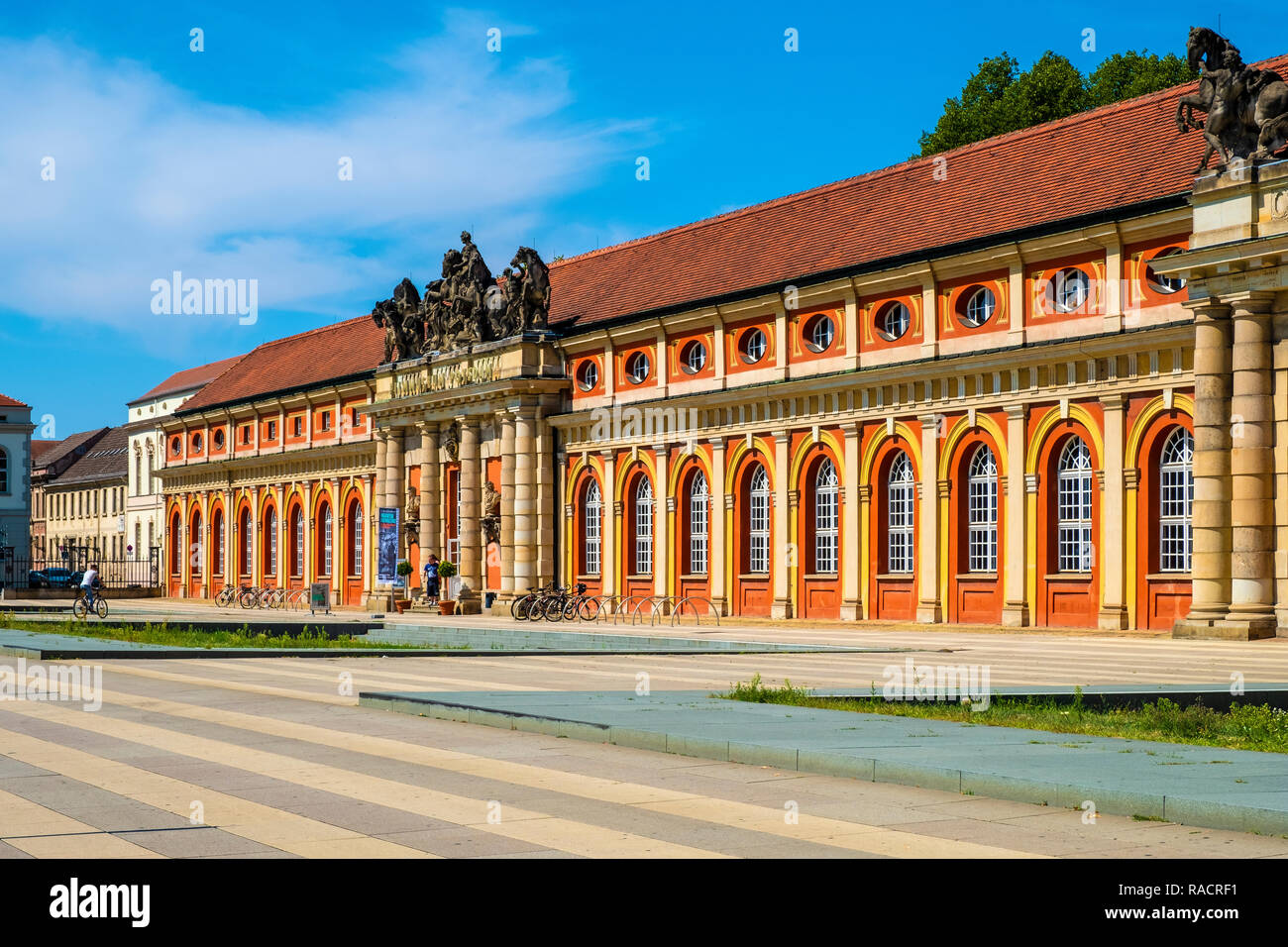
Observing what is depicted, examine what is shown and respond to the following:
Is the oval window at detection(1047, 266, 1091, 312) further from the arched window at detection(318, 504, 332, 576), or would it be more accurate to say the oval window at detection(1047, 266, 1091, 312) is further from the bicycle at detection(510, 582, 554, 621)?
the arched window at detection(318, 504, 332, 576)

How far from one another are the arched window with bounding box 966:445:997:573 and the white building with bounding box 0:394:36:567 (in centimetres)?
8273

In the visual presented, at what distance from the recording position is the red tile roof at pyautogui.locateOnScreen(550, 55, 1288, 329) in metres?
36.0

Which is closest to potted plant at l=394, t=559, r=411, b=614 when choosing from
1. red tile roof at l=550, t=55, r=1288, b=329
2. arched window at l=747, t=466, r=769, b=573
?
red tile roof at l=550, t=55, r=1288, b=329

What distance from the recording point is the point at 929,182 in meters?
43.1

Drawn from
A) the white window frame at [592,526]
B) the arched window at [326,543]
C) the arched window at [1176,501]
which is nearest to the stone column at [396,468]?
the arched window at [326,543]

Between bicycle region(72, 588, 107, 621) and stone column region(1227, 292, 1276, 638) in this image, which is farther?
bicycle region(72, 588, 107, 621)

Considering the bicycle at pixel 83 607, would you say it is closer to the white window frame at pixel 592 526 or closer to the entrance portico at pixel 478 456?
the entrance portico at pixel 478 456

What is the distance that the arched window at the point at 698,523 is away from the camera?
47.2 metres

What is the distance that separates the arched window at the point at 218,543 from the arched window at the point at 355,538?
1364 cm

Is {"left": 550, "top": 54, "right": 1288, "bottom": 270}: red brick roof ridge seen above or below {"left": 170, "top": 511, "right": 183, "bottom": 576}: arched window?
above

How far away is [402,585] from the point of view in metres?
57.1

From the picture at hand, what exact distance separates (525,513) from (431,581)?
5573 mm

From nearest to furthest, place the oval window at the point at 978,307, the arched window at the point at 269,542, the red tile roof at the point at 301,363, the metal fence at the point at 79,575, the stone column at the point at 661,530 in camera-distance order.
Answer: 1. the oval window at the point at 978,307
2. the stone column at the point at 661,530
3. the red tile roof at the point at 301,363
4. the arched window at the point at 269,542
5. the metal fence at the point at 79,575
